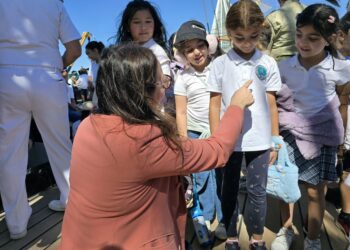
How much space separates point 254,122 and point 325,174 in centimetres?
56

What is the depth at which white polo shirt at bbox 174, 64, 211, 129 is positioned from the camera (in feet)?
7.14

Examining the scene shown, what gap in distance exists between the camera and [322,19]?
72.7 inches

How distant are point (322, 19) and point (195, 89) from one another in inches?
31.8

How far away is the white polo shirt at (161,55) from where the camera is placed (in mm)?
2268

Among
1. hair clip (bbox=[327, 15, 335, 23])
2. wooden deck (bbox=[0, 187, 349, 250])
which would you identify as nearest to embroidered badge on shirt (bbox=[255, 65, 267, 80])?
hair clip (bbox=[327, 15, 335, 23])

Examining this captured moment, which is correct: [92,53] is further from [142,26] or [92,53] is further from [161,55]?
[161,55]

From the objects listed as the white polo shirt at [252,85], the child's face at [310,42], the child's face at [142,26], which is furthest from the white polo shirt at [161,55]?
the child's face at [310,42]

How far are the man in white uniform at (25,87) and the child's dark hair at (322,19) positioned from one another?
5.16 ft

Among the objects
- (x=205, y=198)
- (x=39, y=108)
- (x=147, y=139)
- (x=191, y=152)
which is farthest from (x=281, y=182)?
(x=39, y=108)

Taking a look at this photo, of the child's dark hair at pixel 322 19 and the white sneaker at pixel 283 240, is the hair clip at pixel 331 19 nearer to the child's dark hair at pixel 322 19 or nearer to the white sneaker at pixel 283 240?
the child's dark hair at pixel 322 19

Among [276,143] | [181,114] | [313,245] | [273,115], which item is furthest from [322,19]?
[313,245]

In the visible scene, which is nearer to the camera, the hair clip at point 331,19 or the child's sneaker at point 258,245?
the hair clip at point 331,19

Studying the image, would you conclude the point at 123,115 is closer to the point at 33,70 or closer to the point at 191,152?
the point at 191,152

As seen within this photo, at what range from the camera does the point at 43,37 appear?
2.28 metres
